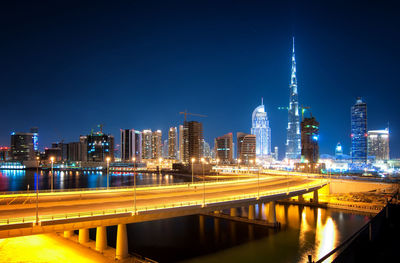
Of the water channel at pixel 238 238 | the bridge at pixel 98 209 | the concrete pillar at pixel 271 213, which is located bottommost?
the water channel at pixel 238 238

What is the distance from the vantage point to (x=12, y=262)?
28.6 metres

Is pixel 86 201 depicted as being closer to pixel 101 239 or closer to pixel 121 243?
pixel 101 239

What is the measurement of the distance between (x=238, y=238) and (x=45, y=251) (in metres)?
26.9

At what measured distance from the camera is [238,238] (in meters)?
45.1

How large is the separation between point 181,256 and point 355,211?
1815 inches

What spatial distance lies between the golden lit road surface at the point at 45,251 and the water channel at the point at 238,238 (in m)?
8.10

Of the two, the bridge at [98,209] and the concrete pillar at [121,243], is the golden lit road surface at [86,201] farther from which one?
the concrete pillar at [121,243]

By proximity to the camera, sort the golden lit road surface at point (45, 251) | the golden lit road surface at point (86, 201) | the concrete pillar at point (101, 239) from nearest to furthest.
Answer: the golden lit road surface at point (86, 201), the golden lit road surface at point (45, 251), the concrete pillar at point (101, 239)

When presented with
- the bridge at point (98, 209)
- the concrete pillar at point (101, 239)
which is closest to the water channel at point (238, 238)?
the bridge at point (98, 209)

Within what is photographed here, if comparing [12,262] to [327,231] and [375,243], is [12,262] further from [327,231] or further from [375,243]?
[327,231]

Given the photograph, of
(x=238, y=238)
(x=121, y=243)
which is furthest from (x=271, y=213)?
(x=121, y=243)

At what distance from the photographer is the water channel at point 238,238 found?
A: 3744 cm

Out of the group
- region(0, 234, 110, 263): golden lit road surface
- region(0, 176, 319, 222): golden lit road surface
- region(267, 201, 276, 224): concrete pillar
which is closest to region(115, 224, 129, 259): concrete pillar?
region(0, 234, 110, 263): golden lit road surface

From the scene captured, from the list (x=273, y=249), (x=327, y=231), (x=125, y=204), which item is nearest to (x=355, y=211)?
(x=327, y=231)
